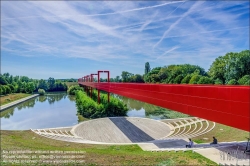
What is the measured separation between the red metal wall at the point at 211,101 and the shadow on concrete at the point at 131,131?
5.03 metres

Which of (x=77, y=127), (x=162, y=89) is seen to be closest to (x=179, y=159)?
(x=162, y=89)

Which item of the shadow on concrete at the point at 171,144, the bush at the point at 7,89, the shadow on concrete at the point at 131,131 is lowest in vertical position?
the shadow on concrete at the point at 131,131

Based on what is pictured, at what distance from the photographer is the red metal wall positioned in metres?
4.27

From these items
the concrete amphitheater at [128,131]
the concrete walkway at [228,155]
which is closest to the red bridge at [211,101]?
the concrete walkway at [228,155]

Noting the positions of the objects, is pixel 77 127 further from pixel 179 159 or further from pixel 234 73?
pixel 234 73

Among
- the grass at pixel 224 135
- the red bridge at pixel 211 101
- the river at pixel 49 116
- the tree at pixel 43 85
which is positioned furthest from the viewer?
the tree at pixel 43 85

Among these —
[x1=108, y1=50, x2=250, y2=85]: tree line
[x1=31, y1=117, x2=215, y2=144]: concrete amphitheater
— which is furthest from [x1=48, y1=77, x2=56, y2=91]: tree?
[x1=31, y1=117, x2=215, y2=144]: concrete amphitheater

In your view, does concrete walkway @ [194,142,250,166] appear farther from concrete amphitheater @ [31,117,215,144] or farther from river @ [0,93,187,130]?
river @ [0,93,187,130]

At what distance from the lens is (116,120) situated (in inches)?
706

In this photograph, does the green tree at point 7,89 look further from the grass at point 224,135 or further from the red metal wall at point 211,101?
the red metal wall at point 211,101

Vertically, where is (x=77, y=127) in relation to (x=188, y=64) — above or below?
below

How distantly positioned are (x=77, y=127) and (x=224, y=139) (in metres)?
9.97

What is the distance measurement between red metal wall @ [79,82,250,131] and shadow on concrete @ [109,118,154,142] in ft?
16.5

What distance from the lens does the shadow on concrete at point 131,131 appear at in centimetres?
1288
